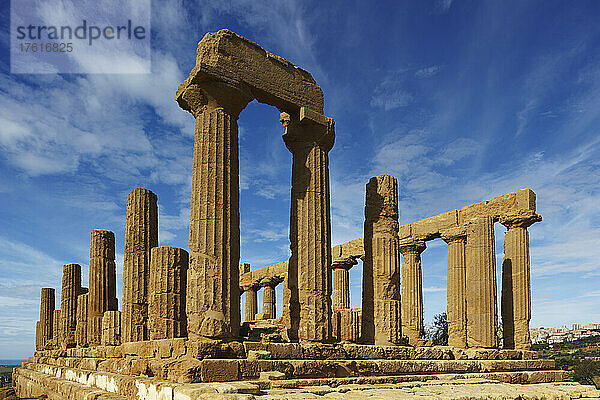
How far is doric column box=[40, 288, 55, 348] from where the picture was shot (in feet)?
111

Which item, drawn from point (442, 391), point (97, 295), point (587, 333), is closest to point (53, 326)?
point (97, 295)

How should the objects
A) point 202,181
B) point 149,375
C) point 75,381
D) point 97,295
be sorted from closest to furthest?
point 149,375 < point 202,181 < point 75,381 < point 97,295

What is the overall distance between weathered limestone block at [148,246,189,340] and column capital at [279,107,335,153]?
5.13 metres

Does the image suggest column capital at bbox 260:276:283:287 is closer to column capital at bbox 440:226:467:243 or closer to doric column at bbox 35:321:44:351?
column capital at bbox 440:226:467:243

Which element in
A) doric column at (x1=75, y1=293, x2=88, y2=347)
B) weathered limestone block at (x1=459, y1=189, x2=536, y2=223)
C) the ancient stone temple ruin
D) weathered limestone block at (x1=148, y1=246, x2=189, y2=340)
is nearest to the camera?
the ancient stone temple ruin

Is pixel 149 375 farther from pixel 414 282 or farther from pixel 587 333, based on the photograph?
pixel 587 333

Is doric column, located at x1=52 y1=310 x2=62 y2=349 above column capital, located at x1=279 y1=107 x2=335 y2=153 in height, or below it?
below

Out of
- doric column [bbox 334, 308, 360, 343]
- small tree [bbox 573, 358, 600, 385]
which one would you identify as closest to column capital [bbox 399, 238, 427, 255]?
doric column [bbox 334, 308, 360, 343]

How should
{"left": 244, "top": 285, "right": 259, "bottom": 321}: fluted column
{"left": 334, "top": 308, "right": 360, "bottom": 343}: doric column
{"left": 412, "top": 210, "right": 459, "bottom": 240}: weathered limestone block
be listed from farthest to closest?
{"left": 244, "top": 285, "right": 259, "bottom": 321}: fluted column
{"left": 412, "top": 210, "right": 459, "bottom": 240}: weathered limestone block
{"left": 334, "top": 308, "right": 360, "bottom": 343}: doric column

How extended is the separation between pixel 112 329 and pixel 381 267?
11.4 metres

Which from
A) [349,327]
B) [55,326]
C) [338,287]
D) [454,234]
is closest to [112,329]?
[349,327]

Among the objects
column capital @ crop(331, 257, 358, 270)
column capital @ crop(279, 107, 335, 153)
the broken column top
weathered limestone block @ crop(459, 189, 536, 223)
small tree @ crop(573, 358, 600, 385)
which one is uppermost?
the broken column top

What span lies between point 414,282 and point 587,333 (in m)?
91.1

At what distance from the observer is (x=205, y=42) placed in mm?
11516
